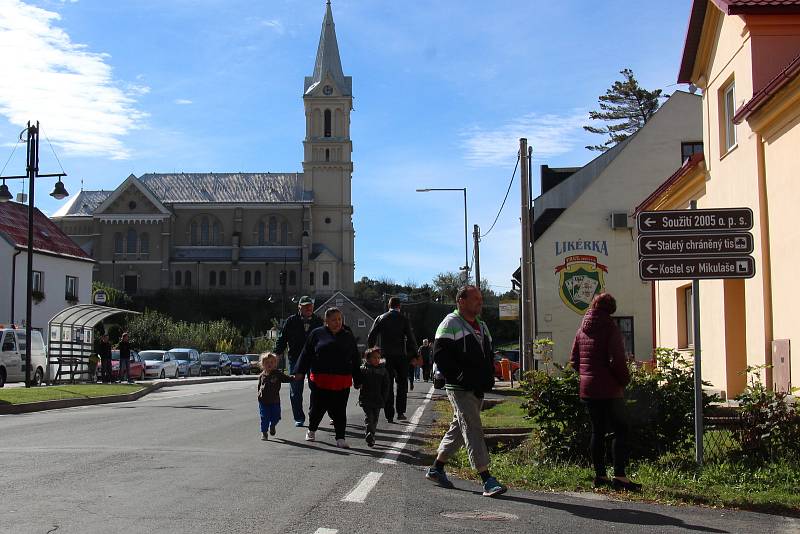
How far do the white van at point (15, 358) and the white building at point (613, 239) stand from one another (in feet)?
58.5

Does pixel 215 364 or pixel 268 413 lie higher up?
pixel 268 413

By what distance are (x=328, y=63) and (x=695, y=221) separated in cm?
10722

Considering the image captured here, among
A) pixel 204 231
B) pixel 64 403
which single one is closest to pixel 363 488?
pixel 64 403

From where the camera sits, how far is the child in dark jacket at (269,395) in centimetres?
1159

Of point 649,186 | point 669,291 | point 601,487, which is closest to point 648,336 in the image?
point 649,186

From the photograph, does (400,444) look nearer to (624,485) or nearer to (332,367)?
(332,367)

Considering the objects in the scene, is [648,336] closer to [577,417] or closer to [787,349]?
[787,349]

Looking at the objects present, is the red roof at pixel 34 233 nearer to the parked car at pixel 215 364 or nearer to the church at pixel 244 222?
the parked car at pixel 215 364

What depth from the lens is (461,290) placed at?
8.12 metres

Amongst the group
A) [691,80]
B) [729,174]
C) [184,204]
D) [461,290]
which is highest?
[184,204]

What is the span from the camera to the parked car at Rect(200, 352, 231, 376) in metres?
55.8

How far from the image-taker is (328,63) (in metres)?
113

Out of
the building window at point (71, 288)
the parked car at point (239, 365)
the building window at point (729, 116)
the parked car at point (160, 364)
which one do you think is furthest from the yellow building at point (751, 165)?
the parked car at point (239, 365)

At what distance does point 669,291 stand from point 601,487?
12.8 m
